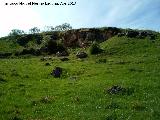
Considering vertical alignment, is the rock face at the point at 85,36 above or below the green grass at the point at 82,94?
above

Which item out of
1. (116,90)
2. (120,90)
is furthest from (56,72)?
(120,90)

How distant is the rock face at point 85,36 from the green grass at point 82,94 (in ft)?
142

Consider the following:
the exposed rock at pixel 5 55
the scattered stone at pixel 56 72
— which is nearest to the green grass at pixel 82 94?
the scattered stone at pixel 56 72

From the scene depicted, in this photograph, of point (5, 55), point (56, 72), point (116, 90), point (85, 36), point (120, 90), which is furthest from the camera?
point (85, 36)

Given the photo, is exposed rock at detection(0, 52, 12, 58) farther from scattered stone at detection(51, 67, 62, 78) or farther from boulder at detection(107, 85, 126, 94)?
boulder at detection(107, 85, 126, 94)

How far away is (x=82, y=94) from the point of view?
35.4 metres

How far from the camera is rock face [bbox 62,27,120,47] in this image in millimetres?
102812

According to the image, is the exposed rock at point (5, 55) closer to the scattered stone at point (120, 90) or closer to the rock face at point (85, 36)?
the rock face at point (85, 36)

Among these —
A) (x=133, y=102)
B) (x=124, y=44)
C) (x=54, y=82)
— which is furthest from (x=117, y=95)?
(x=124, y=44)

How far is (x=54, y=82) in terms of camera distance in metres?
44.4

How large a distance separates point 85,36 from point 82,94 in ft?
233

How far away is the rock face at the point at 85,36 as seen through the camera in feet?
337

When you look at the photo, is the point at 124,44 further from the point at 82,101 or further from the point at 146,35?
the point at 82,101

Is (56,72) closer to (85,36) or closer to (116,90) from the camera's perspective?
(116,90)
